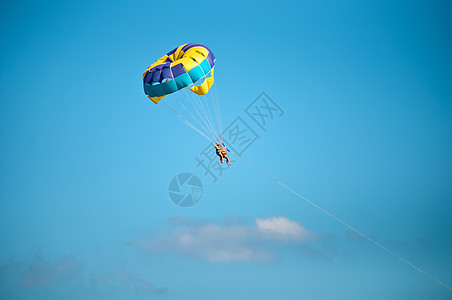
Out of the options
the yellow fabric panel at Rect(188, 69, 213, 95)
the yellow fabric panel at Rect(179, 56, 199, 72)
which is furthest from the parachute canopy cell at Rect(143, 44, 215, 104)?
the yellow fabric panel at Rect(188, 69, 213, 95)

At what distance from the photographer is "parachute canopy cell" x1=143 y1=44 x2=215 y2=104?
26.2 meters

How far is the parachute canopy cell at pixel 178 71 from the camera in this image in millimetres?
26156

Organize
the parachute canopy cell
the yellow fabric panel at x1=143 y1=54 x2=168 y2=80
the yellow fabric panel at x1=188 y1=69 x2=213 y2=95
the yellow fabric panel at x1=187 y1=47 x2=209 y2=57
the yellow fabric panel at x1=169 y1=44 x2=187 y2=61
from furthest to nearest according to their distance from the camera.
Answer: the yellow fabric panel at x1=188 y1=69 x2=213 y2=95, the yellow fabric panel at x1=169 y1=44 x2=187 y2=61, the yellow fabric panel at x1=187 y1=47 x2=209 y2=57, the yellow fabric panel at x1=143 y1=54 x2=168 y2=80, the parachute canopy cell

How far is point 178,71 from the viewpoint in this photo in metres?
26.1

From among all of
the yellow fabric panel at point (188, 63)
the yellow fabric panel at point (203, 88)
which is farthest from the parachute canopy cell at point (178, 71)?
the yellow fabric panel at point (203, 88)

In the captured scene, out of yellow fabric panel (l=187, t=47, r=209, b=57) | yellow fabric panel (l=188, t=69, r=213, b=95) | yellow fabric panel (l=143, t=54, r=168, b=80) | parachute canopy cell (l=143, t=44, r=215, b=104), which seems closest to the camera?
parachute canopy cell (l=143, t=44, r=215, b=104)

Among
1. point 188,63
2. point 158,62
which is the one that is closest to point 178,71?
point 188,63

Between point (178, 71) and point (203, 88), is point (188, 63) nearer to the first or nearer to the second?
point (178, 71)

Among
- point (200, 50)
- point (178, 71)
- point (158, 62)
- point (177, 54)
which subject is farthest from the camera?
point (177, 54)

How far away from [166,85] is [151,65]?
7.30ft

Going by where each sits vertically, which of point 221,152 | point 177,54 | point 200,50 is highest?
point 200,50

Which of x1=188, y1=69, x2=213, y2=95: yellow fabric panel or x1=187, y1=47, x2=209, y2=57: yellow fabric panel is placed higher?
x1=187, y1=47, x2=209, y2=57: yellow fabric panel

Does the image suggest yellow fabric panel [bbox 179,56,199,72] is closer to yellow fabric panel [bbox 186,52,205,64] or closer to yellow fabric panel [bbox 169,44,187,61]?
yellow fabric panel [bbox 186,52,205,64]

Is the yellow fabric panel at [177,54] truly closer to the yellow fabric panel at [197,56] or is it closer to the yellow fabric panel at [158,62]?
the yellow fabric panel at [158,62]
